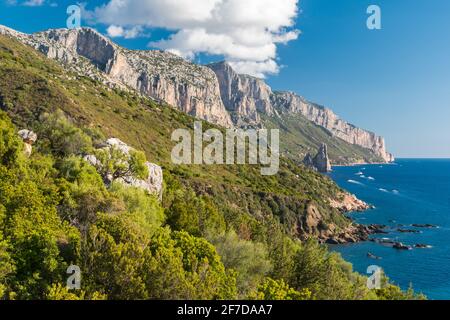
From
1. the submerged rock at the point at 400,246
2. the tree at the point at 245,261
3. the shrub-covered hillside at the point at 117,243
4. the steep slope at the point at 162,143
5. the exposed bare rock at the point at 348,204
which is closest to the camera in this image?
the shrub-covered hillside at the point at 117,243

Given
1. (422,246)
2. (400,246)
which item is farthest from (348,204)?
(400,246)

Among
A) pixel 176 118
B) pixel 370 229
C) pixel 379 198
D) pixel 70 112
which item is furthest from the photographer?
pixel 379 198

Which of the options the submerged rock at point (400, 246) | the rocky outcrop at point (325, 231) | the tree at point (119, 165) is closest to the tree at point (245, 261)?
the tree at point (119, 165)

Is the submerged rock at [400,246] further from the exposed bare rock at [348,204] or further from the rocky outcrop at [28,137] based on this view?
the rocky outcrop at [28,137]

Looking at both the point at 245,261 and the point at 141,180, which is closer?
the point at 245,261

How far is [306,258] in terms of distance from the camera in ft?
138

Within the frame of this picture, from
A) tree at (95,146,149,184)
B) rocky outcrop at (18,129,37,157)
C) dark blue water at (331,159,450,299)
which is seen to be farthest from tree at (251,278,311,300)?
rocky outcrop at (18,129,37,157)

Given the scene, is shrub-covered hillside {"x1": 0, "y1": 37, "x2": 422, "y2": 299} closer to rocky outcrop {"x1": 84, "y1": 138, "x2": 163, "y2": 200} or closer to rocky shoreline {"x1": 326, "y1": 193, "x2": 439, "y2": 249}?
rocky outcrop {"x1": 84, "y1": 138, "x2": 163, "y2": 200}

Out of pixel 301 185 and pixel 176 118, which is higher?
pixel 176 118

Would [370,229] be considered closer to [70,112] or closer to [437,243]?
[437,243]

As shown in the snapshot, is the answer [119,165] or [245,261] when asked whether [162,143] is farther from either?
[245,261]

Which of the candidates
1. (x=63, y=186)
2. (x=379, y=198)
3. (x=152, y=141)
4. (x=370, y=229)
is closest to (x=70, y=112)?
(x=152, y=141)

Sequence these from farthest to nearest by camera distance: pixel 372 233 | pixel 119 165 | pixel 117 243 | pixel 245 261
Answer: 1. pixel 372 233
2. pixel 119 165
3. pixel 245 261
4. pixel 117 243

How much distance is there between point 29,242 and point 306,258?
27.8 m
